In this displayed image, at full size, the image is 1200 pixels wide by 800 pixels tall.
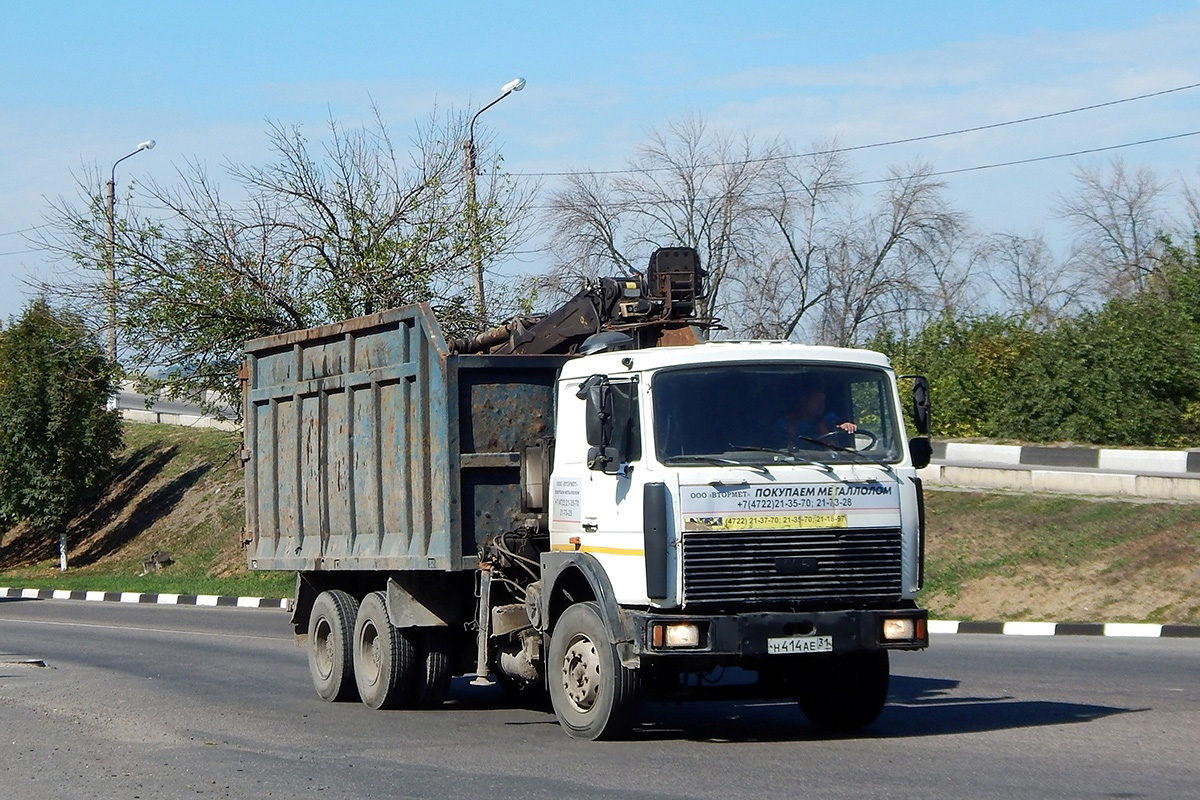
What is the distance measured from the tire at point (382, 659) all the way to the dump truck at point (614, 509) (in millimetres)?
24

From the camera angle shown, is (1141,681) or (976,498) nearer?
(1141,681)

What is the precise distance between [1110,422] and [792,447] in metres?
23.2

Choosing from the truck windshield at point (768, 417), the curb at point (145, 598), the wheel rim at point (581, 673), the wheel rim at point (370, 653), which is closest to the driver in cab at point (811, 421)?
the truck windshield at point (768, 417)

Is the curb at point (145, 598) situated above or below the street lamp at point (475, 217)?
below

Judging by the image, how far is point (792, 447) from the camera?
9.24 meters

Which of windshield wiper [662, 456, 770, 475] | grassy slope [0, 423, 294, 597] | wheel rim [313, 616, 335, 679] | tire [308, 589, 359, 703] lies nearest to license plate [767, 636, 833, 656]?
windshield wiper [662, 456, 770, 475]

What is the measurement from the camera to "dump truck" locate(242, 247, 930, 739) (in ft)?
29.3

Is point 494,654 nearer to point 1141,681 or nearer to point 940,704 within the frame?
point 940,704

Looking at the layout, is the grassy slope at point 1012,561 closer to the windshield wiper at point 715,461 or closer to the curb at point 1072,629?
the curb at point 1072,629

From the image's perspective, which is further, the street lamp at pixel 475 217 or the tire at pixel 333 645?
the street lamp at pixel 475 217

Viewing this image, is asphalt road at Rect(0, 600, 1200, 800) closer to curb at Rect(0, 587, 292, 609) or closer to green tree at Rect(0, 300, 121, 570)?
curb at Rect(0, 587, 292, 609)

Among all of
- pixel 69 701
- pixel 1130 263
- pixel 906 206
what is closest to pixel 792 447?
pixel 69 701

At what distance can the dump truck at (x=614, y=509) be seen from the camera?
8945 millimetres

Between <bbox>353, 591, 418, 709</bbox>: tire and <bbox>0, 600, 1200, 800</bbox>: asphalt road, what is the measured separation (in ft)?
0.61
